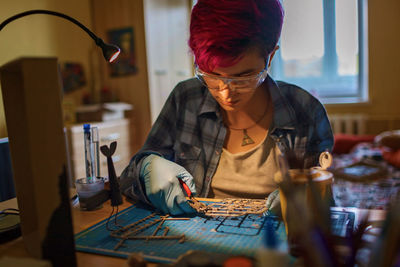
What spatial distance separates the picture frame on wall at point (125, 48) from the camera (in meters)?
3.34

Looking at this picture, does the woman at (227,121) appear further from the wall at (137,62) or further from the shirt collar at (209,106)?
the wall at (137,62)

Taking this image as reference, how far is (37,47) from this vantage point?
9.71 ft

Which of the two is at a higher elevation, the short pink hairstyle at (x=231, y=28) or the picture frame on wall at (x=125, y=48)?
the picture frame on wall at (x=125, y=48)

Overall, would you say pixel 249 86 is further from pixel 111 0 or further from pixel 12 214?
pixel 111 0

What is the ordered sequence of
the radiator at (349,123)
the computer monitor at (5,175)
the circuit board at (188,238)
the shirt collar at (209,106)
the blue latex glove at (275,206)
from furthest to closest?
the radiator at (349,123)
the shirt collar at (209,106)
the computer monitor at (5,175)
the blue latex glove at (275,206)
the circuit board at (188,238)

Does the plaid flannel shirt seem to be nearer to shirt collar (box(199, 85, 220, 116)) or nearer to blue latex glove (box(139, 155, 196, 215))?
shirt collar (box(199, 85, 220, 116))

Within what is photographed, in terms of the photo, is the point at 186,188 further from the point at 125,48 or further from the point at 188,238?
the point at 125,48

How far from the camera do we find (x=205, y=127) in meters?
1.30

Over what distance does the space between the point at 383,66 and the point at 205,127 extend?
10.1ft

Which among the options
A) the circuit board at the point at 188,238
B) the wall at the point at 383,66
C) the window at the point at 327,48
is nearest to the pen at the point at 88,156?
the circuit board at the point at 188,238

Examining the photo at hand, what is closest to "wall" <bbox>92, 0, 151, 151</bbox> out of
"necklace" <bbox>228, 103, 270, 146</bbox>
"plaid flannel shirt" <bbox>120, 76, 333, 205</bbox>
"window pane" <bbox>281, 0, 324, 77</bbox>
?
"window pane" <bbox>281, 0, 324, 77</bbox>

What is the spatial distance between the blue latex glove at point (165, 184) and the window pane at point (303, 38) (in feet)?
10.6

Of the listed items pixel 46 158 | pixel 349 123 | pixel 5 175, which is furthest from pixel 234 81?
pixel 349 123

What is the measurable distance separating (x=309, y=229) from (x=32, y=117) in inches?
17.6
